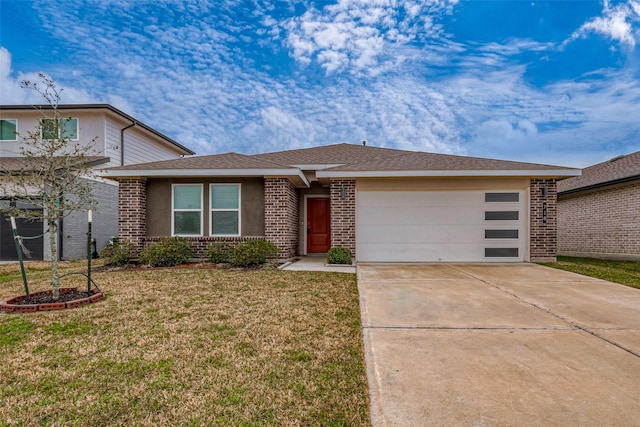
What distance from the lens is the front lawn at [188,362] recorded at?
7.59 ft

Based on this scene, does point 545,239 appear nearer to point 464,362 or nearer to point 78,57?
point 464,362

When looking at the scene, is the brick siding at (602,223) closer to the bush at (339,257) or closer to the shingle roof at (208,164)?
the bush at (339,257)

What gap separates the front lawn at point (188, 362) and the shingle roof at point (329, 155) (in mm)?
8052

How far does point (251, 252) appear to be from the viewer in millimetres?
9102

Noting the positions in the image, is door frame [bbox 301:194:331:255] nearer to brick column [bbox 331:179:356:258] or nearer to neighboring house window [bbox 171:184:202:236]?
brick column [bbox 331:179:356:258]

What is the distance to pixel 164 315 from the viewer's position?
461cm

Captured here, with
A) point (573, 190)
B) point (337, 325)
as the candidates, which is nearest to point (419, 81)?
point (573, 190)

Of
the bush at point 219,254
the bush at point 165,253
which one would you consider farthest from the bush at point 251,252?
the bush at point 165,253

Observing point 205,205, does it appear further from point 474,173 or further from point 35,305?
point 474,173

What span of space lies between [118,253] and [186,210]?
7.07 ft

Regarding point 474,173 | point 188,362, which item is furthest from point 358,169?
point 188,362

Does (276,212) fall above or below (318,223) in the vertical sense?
above

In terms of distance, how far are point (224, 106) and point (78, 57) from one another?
7.05 metres

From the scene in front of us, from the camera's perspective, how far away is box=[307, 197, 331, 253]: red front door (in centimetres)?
1274
